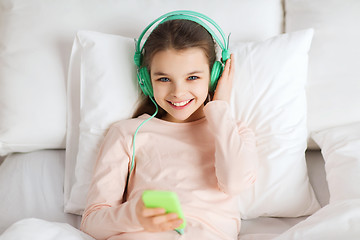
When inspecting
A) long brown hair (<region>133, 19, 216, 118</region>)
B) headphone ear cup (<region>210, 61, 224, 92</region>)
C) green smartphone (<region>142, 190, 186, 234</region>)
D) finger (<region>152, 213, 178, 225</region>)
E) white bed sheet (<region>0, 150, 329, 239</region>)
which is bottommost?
white bed sheet (<region>0, 150, 329, 239</region>)

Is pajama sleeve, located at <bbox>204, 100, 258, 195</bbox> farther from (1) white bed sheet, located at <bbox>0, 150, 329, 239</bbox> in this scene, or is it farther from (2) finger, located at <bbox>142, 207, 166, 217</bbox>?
(2) finger, located at <bbox>142, 207, 166, 217</bbox>

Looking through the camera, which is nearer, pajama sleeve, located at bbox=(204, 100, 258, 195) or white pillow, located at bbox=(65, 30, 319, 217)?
pajama sleeve, located at bbox=(204, 100, 258, 195)

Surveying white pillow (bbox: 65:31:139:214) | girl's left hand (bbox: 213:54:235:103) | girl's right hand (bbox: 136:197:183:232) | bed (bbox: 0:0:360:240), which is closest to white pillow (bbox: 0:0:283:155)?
bed (bbox: 0:0:360:240)

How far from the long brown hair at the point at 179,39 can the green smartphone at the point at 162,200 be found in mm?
466

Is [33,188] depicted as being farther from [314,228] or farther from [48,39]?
[314,228]

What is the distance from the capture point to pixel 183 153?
1200mm

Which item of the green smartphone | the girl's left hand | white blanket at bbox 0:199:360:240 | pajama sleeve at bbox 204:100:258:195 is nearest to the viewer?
the green smartphone

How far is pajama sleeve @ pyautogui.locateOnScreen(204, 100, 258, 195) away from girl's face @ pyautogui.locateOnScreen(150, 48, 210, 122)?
0.07 m

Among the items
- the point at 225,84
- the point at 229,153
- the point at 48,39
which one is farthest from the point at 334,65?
Answer: the point at 48,39

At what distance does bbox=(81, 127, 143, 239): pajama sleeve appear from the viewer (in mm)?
1004

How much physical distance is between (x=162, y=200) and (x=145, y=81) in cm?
50

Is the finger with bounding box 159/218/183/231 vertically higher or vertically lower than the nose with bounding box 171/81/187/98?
lower

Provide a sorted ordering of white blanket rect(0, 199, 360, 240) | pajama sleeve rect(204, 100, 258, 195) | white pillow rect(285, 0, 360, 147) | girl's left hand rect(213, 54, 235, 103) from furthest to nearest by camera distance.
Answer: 1. white pillow rect(285, 0, 360, 147)
2. girl's left hand rect(213, 54, 235, 103)
3. pajama sleeve rect(204, 100, 258, 195)
4. white blanket rect(0, 199, 360, 240)

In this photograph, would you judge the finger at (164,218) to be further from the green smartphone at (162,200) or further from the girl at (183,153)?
the girl at (183,153)
